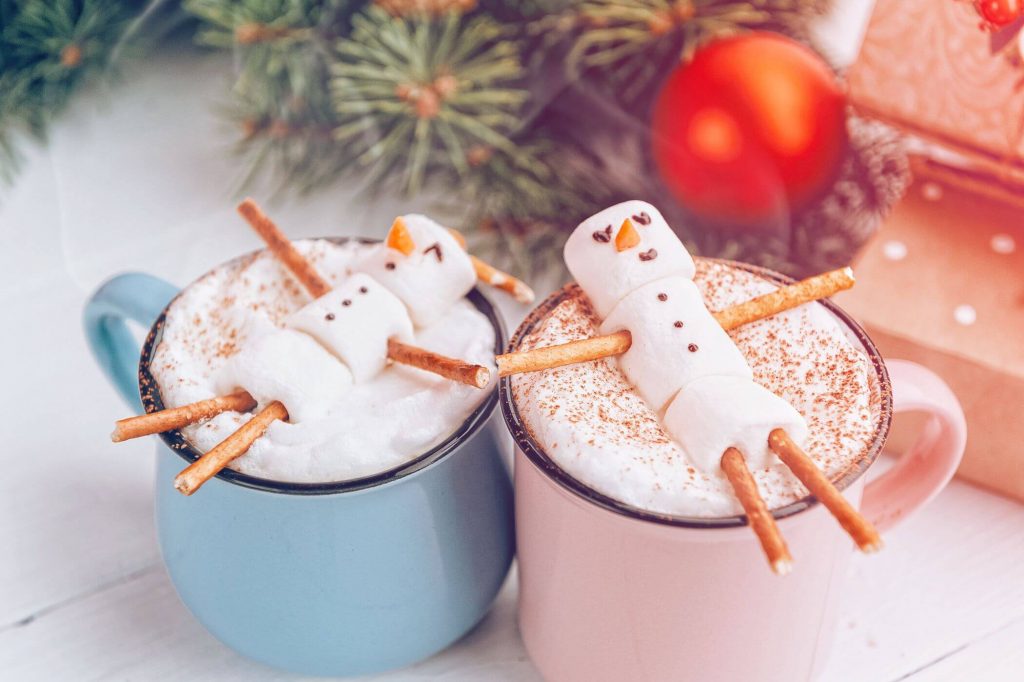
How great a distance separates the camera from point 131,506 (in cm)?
85

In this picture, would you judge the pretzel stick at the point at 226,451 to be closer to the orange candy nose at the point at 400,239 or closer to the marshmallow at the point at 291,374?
the marshmallow at the point at 291,374

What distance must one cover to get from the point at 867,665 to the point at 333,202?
0.70 metres

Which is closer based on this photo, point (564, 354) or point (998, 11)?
point (564, 354)

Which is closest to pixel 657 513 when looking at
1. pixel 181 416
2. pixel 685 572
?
pixel 685 572

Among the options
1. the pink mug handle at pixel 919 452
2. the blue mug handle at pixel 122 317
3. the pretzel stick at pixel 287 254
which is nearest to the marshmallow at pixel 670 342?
the pink mug handle at pixel 919 452

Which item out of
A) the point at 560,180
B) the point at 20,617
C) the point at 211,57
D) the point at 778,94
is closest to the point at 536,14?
the point at 560,180

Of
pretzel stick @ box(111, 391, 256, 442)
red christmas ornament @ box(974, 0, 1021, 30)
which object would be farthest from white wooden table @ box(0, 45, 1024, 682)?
red christmas ornament @ box(974, 0, 1021, 30)

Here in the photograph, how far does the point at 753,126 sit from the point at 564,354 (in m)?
0.35

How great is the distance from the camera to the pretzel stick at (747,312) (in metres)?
0.59

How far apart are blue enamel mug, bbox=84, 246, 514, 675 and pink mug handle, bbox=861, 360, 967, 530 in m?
0.25

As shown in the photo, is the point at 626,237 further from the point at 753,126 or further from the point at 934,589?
the point at 934,589

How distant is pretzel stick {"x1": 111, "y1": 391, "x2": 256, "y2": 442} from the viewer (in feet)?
1.90

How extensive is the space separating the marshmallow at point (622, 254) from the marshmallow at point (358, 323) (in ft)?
0.40

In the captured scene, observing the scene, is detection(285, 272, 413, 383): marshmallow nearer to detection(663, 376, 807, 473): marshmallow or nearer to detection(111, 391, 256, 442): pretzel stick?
detection(111, 391, 256, 442): pretzel stick
